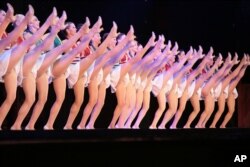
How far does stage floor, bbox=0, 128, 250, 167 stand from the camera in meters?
3.22

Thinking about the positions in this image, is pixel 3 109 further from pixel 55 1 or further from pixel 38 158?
pixel 55 1

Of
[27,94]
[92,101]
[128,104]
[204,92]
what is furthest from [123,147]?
[204,92]

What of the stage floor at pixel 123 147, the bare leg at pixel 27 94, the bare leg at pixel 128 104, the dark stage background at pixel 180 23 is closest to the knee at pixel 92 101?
the bare leg at pixel 128 104

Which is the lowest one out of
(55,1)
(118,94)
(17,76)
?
(17,76)

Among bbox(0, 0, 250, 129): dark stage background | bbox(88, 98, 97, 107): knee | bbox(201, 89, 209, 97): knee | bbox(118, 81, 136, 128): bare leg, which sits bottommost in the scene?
bbox(88, 98, 97, 107): knee

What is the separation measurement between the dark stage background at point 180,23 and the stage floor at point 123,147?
9.13ft

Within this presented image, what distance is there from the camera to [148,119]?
7.46m

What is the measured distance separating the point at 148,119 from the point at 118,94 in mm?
2013

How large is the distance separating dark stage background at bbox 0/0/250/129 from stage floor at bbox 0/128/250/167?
278 cm

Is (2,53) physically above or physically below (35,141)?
above

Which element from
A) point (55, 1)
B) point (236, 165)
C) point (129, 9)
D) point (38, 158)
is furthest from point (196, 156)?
point (129, 9)

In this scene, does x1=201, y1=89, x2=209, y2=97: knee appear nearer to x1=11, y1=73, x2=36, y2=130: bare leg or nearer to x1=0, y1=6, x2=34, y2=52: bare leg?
x1=11, y1=73, x2=36, y2=130: bare leg

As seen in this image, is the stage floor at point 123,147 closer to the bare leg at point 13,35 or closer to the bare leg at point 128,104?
the bare leg at point 13,35

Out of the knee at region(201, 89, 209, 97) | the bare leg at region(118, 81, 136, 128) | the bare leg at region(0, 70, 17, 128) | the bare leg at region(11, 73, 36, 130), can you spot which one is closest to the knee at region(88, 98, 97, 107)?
the bare leg at region(118, 81, 136, 128)
